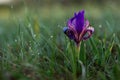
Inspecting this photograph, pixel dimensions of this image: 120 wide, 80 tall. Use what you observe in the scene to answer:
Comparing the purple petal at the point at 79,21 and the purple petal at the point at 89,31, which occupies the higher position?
the purple petal at the point at 79,21

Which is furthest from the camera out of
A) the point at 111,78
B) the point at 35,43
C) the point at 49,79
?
the point at 35,43

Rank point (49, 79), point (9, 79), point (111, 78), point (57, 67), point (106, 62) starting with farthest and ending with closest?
point (106, 62) → point (57, 67) → point (111, 78) → point (49, 79) → point (9, 79)

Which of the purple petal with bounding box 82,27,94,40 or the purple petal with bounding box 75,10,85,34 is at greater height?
the purple petal with bounding box 75,10,85,34

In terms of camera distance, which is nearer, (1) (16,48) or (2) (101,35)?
(1) (16,48)

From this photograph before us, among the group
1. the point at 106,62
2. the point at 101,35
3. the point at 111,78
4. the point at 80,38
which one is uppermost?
the point at 101,35

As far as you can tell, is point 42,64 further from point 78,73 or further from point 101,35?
point 101,35

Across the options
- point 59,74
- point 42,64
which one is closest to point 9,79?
point 59,74

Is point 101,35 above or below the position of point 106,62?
above
